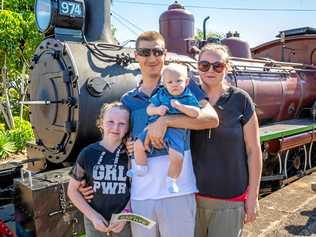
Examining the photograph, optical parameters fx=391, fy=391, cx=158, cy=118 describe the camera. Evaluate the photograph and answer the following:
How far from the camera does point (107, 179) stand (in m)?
2.18

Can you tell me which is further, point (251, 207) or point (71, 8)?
point (71, 8)

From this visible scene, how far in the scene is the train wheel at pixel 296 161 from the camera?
6.61 meters

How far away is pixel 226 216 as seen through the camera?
2.26m

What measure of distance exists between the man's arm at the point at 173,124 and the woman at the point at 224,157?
0.47ft

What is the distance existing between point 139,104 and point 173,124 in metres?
0.29

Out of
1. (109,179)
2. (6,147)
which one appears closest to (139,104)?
(109,179)

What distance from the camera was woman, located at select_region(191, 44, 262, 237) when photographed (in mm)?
2211

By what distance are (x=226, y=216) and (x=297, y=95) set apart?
5441 mm

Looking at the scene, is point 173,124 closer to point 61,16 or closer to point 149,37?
point 149,37

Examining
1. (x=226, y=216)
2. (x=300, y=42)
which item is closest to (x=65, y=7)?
(x=226, y=216)

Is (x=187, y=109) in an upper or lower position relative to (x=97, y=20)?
lower

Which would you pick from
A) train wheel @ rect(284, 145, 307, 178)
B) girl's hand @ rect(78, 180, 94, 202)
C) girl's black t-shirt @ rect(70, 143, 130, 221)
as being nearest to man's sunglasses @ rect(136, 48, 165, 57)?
girl's black t-shirt @ rect(70, 143, 130, 221)

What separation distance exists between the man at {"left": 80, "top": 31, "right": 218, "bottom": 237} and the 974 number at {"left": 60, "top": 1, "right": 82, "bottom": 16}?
189 centimetres

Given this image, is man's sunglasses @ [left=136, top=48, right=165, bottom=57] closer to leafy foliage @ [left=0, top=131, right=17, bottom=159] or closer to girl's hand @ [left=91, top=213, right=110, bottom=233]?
girl's hand @ [left=91, top=213, right=110, bottom=233]
